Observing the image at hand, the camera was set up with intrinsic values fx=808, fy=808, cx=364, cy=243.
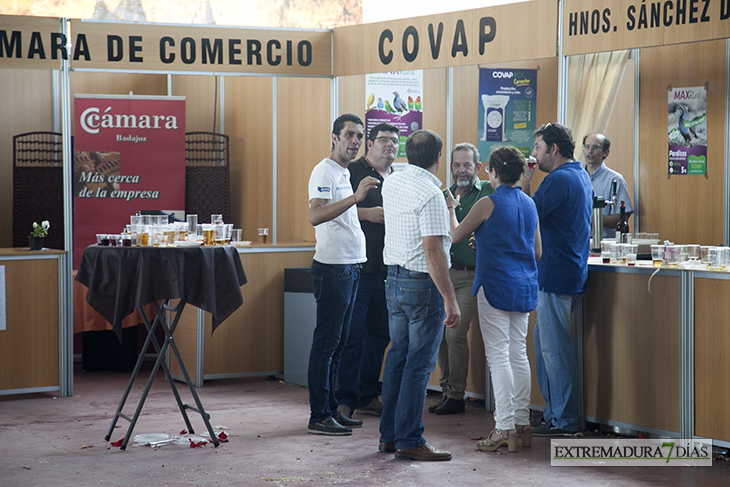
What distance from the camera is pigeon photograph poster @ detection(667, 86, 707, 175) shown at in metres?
5.89

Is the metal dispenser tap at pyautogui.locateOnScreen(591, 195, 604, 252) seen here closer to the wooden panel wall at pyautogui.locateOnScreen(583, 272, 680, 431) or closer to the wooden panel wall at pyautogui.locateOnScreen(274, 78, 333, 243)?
the wooden panel wall at pyautogui.locateOnScreen(583, 272, 680, 431)

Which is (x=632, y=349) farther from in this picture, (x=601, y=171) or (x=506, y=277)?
(x=601, y=171)

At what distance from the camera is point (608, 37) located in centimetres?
507

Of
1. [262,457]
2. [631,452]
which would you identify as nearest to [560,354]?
[631,452]

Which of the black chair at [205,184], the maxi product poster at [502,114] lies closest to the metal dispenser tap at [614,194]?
the maxi product poster at [502,114]

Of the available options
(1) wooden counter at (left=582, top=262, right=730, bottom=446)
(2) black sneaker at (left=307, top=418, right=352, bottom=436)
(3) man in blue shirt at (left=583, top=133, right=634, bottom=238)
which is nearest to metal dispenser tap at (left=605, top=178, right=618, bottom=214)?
(3) man in blue shirt at (left=583, top=133, right=634, bottom=238)

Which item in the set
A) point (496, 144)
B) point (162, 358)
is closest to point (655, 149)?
point (496, 144)

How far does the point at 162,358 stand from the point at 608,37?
10.9 ft

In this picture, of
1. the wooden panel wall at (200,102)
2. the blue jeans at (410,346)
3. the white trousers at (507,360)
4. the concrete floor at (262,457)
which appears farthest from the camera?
the wooden panel wall at (200,102)

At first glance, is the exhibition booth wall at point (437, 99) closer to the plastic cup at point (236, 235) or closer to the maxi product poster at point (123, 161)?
the plastic cup at point (236, 235)

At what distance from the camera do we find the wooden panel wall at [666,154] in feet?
19.0

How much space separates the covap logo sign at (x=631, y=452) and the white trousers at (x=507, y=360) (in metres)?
0.28

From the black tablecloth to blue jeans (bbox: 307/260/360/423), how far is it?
48cm

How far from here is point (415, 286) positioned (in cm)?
376
